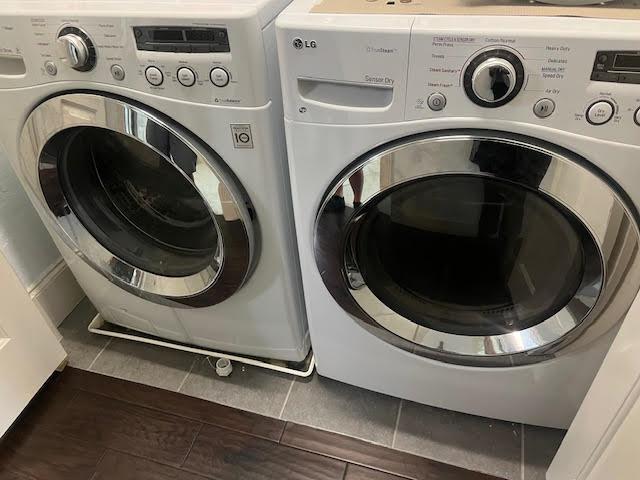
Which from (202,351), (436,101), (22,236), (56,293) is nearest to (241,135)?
(436,101)

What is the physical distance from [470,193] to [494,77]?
8.3 inches

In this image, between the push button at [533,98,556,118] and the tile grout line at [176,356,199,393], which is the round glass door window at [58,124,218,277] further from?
the push button at [533,98,556,118]

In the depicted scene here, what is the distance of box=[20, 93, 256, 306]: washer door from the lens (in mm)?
912

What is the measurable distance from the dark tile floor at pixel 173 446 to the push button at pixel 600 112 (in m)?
0.80

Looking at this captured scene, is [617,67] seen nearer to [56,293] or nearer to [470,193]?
[470,193]

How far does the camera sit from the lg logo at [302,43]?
0.73 metres

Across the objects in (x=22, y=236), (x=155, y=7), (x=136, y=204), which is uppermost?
(x=155, y=7)

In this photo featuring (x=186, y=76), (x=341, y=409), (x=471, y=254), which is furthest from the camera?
(x=341, y=409)

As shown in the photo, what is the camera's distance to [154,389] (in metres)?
1.35

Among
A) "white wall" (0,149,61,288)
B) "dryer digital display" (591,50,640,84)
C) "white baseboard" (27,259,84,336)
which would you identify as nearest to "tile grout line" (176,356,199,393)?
"white baseboard" (27,259,84,336)

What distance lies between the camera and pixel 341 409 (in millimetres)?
1273

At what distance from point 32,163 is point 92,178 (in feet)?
0.45

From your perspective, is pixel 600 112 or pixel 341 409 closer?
pixel 600 112

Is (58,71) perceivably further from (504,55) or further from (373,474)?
(373,474)
